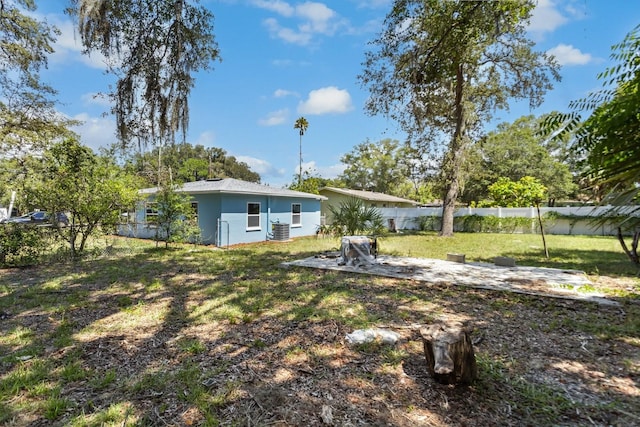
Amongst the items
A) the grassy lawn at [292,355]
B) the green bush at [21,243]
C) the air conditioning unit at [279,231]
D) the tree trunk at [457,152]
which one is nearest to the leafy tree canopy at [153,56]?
the grassy lawn at [292,355]

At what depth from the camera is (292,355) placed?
315 cm

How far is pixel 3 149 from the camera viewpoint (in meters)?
11.4

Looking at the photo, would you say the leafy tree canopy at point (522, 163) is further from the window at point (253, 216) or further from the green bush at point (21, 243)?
the green bush at point (21, 243)

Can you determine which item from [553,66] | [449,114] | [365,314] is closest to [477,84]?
[449,114]

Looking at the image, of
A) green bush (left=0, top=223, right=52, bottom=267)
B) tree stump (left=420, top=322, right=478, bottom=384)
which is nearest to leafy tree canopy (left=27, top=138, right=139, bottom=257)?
green bush (left=0, top=223, right=52, bottom=267)

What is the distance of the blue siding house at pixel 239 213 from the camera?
1151cm

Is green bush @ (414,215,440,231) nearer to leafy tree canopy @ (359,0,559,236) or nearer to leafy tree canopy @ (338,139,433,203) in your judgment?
leafy tree canopy @ (359,0,559,236)

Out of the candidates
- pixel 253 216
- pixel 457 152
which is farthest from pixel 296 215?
pixel 457 152

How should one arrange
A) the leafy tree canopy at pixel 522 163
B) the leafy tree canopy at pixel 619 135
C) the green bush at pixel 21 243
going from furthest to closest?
the leafy tree canopy at pixel 522 163 → the green bush at pixel 21 243 → the leafy tree canopy at pixel 619 135

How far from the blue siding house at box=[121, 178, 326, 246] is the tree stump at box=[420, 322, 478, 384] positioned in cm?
966

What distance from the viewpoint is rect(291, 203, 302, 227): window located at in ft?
49.3

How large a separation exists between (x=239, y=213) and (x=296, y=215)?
12.0ft

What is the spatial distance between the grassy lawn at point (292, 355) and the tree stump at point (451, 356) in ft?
0.31

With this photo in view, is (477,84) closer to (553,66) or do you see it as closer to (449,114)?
(449,114)
